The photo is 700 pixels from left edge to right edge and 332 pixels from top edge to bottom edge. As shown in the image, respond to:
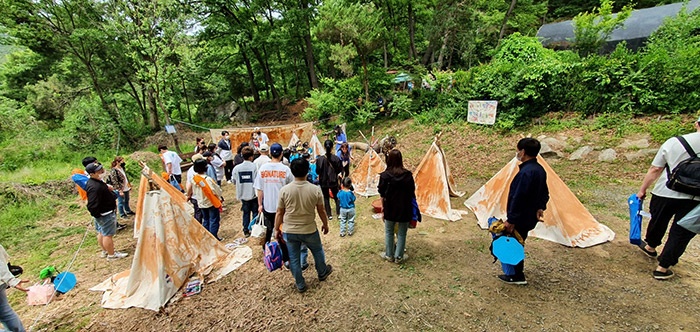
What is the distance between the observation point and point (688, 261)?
11.4 ft

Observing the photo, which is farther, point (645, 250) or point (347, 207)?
point (347, 207)

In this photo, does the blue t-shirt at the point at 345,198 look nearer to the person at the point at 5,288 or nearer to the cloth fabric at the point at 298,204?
the cloth fabric at the point at 298,204

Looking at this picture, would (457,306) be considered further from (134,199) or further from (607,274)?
(134,199)

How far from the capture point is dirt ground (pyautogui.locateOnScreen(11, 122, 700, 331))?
283cm

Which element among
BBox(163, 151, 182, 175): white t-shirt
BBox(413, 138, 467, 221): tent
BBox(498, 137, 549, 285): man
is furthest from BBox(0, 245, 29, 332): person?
BBox(413, 138, 467, 221): tent

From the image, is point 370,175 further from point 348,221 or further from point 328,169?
point 348,221

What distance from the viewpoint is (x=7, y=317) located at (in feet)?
8.93

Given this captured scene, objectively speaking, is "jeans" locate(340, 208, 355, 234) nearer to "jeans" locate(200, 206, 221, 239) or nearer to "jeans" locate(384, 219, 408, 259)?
"jeans" locate(384, 219, 408, 259)

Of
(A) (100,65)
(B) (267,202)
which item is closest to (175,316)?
(B) (267,202)

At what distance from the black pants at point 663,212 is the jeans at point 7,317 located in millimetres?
6966

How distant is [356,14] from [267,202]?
9.48m

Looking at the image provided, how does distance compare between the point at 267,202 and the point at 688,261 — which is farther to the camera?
the point at 267,202

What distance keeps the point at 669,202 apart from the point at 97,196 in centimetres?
751

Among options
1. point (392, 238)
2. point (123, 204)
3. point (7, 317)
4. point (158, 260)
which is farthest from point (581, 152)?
point (123, 204)
